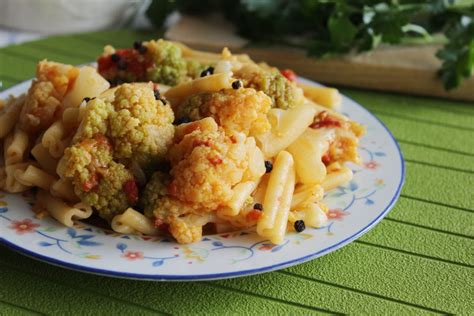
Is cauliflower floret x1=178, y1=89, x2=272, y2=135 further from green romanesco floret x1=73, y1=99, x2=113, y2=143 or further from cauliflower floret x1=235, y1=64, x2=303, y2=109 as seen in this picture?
green romanesco floret x1=73, y1=99, x2=113, y2=143

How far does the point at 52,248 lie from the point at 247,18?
256 cm

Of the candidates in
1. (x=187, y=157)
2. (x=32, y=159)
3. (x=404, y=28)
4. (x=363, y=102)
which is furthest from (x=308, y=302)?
(x=404, y=28)

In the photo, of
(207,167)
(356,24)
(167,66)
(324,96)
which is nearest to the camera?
(207,167)

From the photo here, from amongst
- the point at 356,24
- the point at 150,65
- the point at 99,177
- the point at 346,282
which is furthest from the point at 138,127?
the point at 356,24

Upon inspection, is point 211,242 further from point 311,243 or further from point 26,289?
point 26,289

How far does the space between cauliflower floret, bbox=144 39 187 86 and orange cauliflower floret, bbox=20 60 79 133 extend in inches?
13.8

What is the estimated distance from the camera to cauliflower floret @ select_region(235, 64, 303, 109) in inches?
106

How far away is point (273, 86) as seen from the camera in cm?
271

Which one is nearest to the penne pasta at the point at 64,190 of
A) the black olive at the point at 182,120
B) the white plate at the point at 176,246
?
the white plate at the point at 176,246

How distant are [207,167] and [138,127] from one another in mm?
313

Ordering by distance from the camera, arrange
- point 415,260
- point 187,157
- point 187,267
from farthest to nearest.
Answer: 1. point 415,260
2. point 187,157
3. point 187,267

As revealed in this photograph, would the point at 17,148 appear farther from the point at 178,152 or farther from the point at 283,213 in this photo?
the point at 283,213

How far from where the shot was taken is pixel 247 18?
4348mm

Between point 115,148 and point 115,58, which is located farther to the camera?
point 115,58
